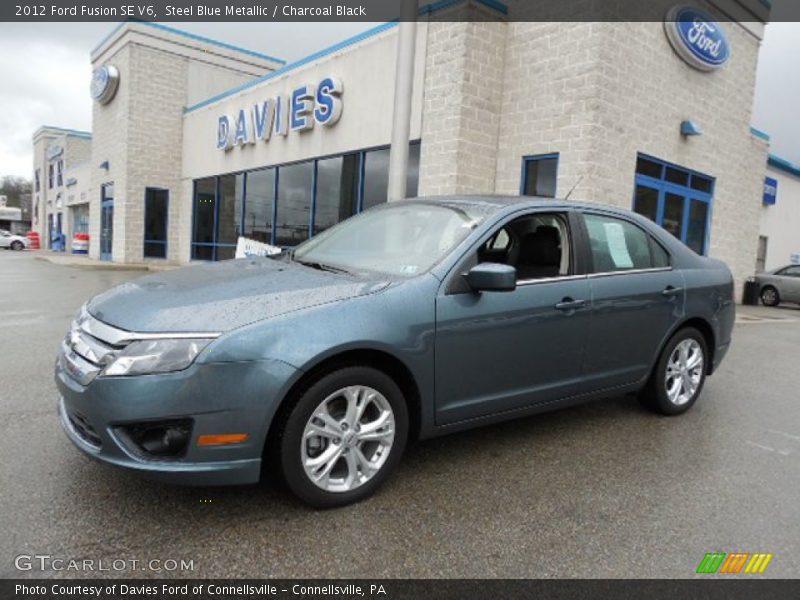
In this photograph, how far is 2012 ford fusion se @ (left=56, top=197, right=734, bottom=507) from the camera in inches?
98.9

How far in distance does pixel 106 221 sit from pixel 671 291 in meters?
25.6

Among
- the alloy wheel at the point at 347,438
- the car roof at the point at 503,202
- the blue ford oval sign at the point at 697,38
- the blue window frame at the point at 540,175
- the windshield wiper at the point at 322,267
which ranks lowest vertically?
the alloy wheel at the point at 347,438

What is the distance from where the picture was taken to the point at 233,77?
2302 cm

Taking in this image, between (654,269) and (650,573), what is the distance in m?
2.49

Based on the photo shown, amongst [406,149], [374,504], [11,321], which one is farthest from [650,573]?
[11,321]

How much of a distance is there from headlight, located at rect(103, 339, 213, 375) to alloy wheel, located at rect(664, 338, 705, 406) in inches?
139

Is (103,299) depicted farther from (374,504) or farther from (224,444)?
(374,504)

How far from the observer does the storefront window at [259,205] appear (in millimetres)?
16781

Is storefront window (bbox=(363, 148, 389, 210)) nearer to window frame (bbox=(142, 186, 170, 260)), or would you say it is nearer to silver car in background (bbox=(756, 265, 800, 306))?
silver car in background (bbox=(756, 265, 800, 306))

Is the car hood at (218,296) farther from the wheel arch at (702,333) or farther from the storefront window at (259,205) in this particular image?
the storefront window at (259,205)

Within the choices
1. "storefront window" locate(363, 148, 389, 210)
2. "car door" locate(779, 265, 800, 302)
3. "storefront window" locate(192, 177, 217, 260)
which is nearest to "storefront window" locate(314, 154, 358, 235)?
"storefront window" locate(363, 148, 389, 210)

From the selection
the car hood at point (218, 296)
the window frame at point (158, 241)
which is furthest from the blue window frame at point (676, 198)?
the window frame at point (158, 241)

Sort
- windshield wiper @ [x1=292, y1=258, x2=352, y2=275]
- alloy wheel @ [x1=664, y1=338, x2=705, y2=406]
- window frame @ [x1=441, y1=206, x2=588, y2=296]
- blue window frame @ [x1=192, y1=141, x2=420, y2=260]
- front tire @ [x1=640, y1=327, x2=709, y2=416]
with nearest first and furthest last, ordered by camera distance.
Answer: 1. window frame @ [x1=441, y1=206, x2=588, y2=296]
2. windshield wiper @ [x1=292, y1=258, x2=352, y2=275]
3. front tire @ [x1=640, y1=327, x2=709, y2=416]
4. alloy wheel @ [x1=664, y1=338, x2=705, y2=406]
5. blue window frame @ [x1=192, y1=141, x2=420, y2=260]

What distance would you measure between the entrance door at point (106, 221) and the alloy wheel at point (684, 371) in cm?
2405
